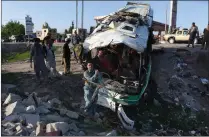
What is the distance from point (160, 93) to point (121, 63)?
6.79 ft

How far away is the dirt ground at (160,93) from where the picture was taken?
893 cm

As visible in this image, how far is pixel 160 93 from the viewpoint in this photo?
1111 centimetres

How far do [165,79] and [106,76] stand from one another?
3.59 metres

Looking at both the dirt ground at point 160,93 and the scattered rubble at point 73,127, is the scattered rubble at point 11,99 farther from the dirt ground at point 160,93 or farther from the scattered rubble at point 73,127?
the scattered rubble at point 73,127

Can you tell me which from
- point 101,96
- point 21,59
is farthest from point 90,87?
point 21,59

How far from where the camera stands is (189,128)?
935 centimetres

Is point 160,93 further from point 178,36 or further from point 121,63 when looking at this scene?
point 178,36

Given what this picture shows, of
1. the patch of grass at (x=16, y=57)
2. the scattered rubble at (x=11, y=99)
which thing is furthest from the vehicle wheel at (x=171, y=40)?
the scattered rubble at (x=11, y=99)

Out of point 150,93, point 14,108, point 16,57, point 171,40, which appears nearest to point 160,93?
point 150,93

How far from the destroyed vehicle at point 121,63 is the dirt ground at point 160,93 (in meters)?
0.48

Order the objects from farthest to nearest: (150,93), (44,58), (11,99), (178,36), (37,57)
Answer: (178,36), (150,93), (44,58), (37,57), (11,99)

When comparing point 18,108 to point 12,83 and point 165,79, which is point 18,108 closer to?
point 12,83

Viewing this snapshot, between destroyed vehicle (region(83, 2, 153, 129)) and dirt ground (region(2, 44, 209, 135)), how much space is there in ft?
1.58

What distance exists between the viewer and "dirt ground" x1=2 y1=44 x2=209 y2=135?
8930 millimetres
